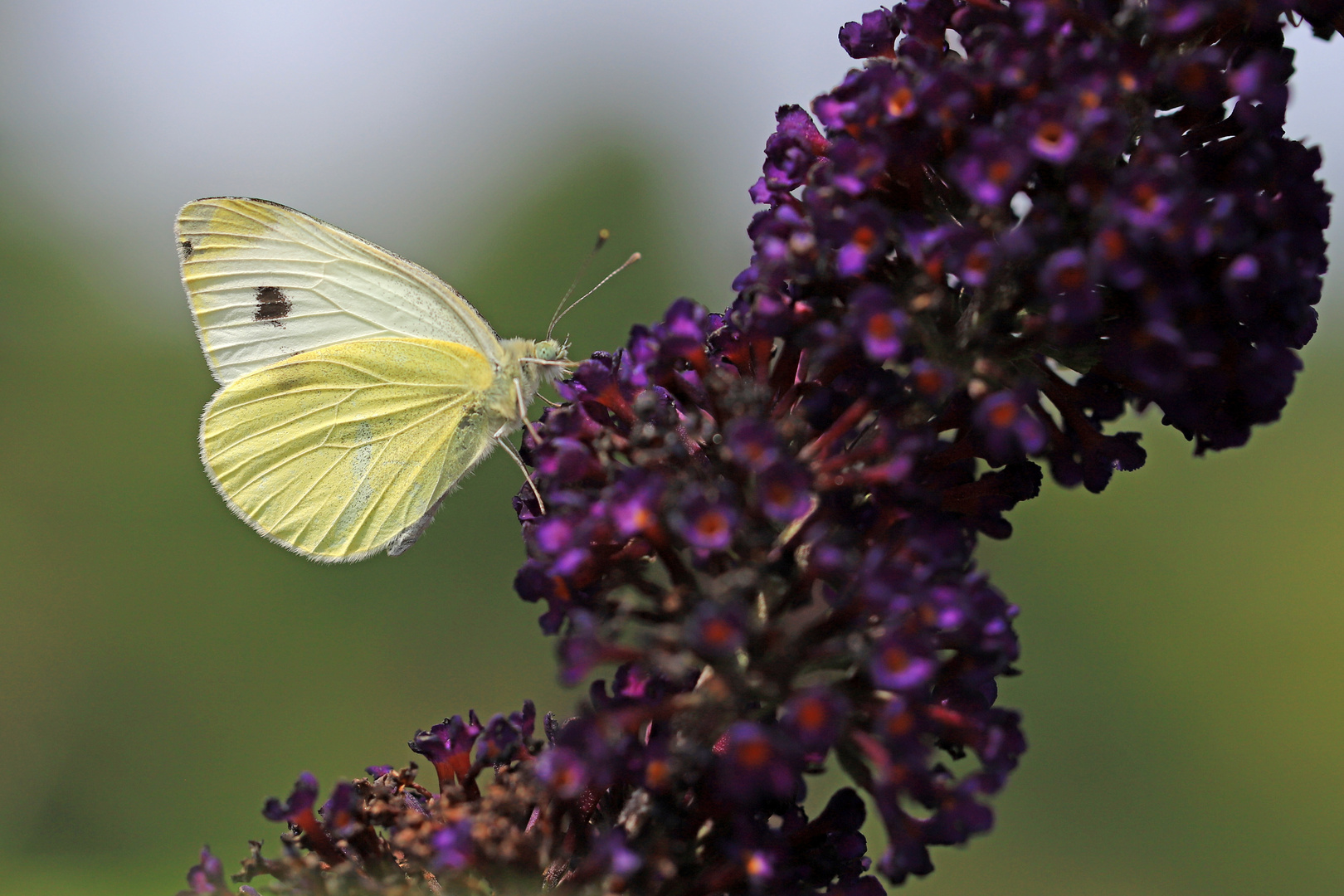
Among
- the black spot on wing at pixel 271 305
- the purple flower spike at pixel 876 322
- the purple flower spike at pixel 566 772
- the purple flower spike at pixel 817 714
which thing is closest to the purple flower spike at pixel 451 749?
the purple flower spike at pixel 566 772

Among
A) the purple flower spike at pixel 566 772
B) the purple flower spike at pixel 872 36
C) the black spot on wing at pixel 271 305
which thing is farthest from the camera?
the black spot on wing at pixel 271 305

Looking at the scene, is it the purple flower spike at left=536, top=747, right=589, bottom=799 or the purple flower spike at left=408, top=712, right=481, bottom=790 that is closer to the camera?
the purple flower spike at left=536, top=747, right=589, bottom=799

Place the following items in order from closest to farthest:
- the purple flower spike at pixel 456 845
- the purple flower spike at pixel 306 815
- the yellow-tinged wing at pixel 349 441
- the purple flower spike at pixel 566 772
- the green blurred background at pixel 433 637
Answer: the purple flower spike at pixel 566 772
the purple flower spike at pixel 456 845
the purple flower spike at pixel 306 815
the yellow-tinged wing at pixel 349 441
the green blurred background at pixel 433 637

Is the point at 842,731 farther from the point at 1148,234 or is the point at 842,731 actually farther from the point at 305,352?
the point at 305,352

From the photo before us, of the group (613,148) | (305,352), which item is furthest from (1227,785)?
(613,148)

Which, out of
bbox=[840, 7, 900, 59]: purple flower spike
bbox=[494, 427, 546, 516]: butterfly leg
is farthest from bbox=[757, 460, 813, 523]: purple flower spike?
bbox=[840, 7, 900, 59]: purple flower spike

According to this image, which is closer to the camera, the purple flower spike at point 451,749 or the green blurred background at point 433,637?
the purple flower spike at point 451,749

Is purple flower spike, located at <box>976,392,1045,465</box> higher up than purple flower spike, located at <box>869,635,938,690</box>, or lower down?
higher up

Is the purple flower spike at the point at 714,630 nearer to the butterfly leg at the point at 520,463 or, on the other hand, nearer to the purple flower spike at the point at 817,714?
the purple flower spike at the point at 817,714

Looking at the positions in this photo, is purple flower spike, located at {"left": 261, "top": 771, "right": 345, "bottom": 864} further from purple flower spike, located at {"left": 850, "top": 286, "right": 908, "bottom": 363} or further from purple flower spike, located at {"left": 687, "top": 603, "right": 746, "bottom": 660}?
purple flower spike, located at {"left": 850, "top": 286, "right": 908, "bottom": 363}
